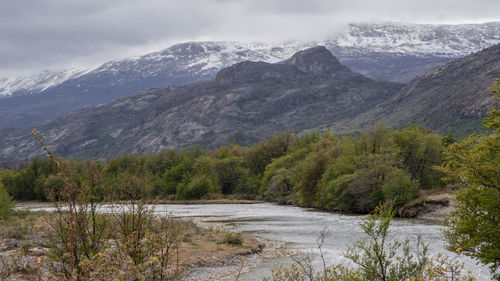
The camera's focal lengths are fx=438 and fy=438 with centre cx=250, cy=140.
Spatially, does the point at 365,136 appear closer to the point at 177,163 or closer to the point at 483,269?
the point at 483,269

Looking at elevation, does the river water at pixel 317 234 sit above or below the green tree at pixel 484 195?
below

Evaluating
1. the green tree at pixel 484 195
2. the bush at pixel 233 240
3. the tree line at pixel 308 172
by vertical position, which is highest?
the green tree at pixel 484 195

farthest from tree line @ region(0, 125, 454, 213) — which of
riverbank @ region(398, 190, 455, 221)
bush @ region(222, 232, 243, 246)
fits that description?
bush @ region(222, 232, 243, 246)

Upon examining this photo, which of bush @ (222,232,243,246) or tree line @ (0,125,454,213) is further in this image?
tree line @ (0,125,454,213)

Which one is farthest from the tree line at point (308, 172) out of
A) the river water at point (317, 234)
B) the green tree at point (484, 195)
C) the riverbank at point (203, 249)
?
the green tree at point (484, 195)

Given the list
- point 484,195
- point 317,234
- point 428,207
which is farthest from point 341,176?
point 484,195

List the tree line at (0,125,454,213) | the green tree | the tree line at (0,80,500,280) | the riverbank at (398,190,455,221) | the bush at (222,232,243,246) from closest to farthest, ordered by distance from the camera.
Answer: the green tree, the tree line at (0,80,500,280), the bush at (222,232,243,246), the riverbank at (398,190,455,221), the tree line at (0,125,454,213)

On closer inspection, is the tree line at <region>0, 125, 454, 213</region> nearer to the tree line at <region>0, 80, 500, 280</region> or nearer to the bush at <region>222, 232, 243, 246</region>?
the tree line at <region>0, 80, 500, 280</region>

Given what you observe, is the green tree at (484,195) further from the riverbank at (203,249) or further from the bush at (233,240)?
the bush at (233,240)

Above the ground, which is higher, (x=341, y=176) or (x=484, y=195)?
(x=484, y=195)

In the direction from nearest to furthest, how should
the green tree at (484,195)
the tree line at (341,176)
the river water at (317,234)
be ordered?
the green tree at (484,195)
the tree line at (341,176)
the river water at (317,234)

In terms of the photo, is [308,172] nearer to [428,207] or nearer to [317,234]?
[428,207]

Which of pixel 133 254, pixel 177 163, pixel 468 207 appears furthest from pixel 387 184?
pixel 177 163

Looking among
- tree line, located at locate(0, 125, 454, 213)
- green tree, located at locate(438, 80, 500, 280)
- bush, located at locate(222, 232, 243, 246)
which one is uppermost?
green tree, located at locate(438, 80, 500, 280)
